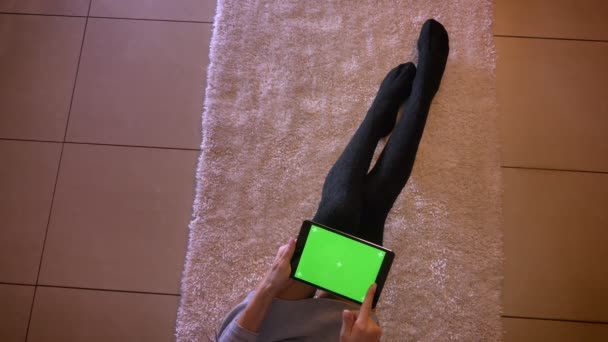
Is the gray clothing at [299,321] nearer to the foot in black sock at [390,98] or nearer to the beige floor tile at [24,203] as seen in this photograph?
the foot in black sock at [390,98]

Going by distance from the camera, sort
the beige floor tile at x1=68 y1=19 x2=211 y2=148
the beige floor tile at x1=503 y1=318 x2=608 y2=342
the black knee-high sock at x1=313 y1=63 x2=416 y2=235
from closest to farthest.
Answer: the black knee-high sock at x1=313 y1=63 x2=416 y2=235 < the beige floor tile at x1=503 y1=318 x2=608 y2=342 < the beige floor tile at x1=68 y1=19 x2=211 y2=148

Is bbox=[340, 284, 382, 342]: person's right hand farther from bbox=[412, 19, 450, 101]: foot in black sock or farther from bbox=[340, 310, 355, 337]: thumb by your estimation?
bbox=[412, 19, 450, 101]: foot in black sock

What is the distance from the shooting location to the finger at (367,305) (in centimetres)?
69

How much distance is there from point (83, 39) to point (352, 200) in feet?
2.76

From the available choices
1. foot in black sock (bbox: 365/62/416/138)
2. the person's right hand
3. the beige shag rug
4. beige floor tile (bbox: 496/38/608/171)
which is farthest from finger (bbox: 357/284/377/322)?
beige floor tile (bbox: 496/38/608/171)

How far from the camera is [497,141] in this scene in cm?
103

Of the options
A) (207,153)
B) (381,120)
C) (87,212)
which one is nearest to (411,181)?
(381,120)

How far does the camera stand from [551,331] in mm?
936

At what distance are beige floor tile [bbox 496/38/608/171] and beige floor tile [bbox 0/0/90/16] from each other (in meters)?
1.10

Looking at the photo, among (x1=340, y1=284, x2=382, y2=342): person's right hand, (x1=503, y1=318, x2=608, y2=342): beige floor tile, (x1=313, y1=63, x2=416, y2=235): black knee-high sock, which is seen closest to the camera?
(x1=340, y1=284, x2=382, y2=342): person's right hand

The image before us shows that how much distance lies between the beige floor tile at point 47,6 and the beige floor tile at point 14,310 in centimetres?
71

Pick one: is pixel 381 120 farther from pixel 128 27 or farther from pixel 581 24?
pixel 128 27

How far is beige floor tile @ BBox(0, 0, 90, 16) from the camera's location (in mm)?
1158

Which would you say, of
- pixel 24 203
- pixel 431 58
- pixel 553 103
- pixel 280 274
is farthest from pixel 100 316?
pixel 553 103
